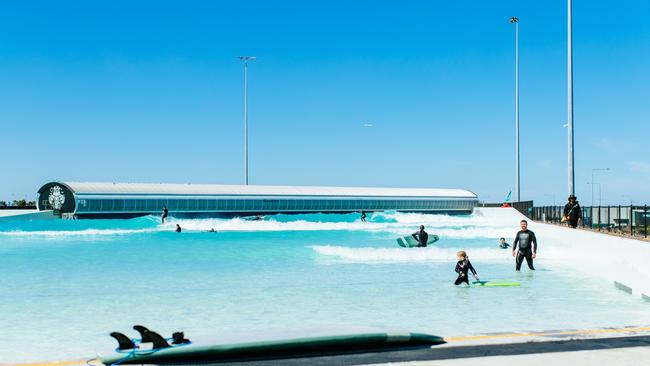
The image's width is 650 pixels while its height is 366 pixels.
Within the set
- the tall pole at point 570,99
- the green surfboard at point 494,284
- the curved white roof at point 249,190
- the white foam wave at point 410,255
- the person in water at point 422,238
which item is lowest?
the white foam wave at point 410,255

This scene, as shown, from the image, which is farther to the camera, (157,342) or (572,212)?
(572,212)

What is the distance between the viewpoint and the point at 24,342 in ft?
38.6

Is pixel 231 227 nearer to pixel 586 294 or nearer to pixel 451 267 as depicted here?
pixel 451 267

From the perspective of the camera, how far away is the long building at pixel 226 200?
82.1m

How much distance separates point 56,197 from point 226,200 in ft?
65.2

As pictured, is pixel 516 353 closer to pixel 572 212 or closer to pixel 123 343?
pixel 123 343

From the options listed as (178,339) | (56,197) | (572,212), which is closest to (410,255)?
(572,212)

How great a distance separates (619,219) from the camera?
35.4 m

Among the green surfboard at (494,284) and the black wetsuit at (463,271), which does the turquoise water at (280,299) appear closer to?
the green surfboard at (494,284)

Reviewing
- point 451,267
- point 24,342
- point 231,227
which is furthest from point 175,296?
point 231,227

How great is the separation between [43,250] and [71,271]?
1351 centimetres

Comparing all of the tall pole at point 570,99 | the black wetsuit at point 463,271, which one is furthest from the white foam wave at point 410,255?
the black wetsuit at point 463,271

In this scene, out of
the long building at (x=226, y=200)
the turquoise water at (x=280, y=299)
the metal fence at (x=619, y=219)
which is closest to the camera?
the turquoise water at (x=280, y=299)

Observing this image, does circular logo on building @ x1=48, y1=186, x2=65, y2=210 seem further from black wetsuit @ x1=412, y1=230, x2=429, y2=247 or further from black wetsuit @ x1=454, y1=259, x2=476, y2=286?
black wetsuit @ x1=454, y1=259, x2=476, y2=286
